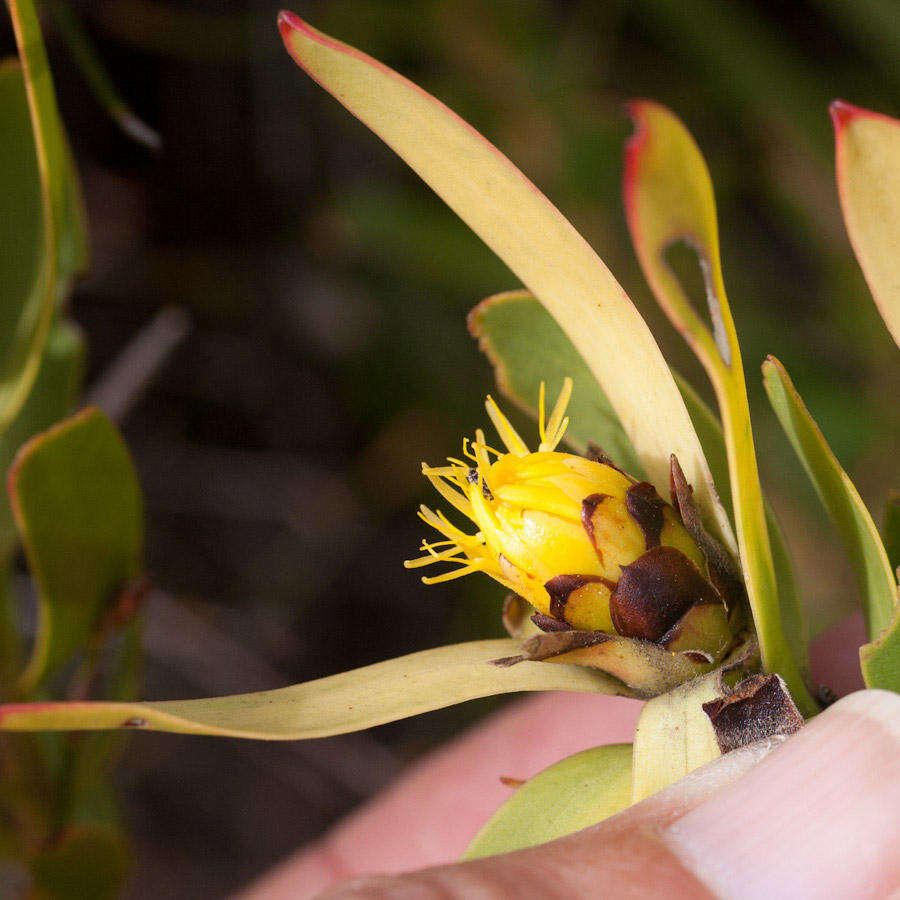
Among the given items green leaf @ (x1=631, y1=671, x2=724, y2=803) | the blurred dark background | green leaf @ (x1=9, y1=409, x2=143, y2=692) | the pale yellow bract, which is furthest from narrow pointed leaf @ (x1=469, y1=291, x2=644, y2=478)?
the blurred dark background

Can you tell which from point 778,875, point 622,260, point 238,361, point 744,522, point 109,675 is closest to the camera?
point 744,522

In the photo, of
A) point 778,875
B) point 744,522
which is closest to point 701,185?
point 744,522

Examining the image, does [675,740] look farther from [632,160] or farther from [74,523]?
[74,523]

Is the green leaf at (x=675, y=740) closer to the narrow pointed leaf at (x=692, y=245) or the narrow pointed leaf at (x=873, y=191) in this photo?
the narrow pointed leaf at (x=692, y=245)

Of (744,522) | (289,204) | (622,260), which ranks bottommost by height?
(744,522)

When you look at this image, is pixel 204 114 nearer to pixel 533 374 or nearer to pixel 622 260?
pixel 622 260
